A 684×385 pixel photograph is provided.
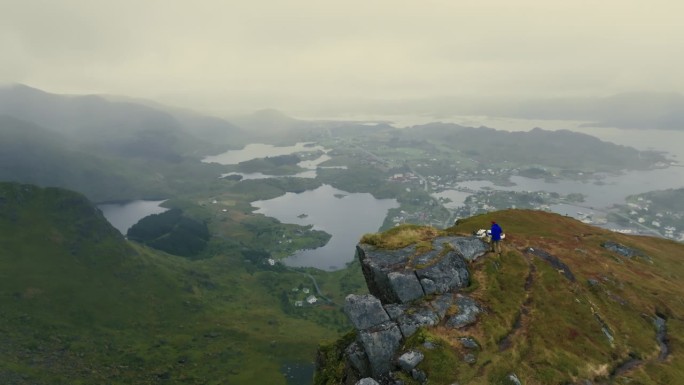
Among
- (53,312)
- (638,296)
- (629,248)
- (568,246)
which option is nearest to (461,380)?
(638,296)

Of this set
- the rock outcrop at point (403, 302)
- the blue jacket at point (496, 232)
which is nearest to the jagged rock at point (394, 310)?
the rock outcrop at point (403, 302)

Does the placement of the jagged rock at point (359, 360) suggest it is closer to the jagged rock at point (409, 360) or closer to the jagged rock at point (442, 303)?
the jagged rock at point (409, 360)

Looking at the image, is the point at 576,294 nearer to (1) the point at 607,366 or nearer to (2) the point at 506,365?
(1) the point at 607,366

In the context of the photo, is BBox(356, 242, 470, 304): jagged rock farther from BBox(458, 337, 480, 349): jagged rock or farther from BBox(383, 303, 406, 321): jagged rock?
BBox(458, 337, 480, 349): jagged rock

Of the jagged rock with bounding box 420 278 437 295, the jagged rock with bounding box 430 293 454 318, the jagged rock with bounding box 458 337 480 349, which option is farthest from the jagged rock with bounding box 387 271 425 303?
the jagged rock with bounding box 458 337 480 349

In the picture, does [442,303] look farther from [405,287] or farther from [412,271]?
[412,271]

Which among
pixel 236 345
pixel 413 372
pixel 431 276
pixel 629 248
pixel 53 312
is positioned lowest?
pixel 236 345
